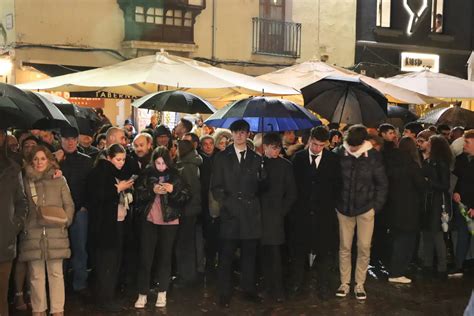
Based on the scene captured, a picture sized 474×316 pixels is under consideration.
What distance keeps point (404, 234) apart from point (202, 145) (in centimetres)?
308

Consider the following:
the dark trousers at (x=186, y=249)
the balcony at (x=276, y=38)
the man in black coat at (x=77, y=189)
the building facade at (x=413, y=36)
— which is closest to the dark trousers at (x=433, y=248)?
the dark trousers at (x=186, y=249)

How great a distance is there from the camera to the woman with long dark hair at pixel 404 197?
796 cm

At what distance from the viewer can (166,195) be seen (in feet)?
22.3

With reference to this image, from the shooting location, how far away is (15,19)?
15.2 m

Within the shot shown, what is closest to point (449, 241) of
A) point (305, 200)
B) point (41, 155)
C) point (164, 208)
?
point (305, 200)

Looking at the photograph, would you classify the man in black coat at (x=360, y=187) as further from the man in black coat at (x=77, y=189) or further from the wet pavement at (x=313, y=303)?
the man in black coat at (x=77, y=189)

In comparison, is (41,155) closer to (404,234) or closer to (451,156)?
(404,234)

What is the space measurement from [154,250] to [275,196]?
1.59 metres

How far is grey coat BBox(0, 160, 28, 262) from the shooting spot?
223 inches

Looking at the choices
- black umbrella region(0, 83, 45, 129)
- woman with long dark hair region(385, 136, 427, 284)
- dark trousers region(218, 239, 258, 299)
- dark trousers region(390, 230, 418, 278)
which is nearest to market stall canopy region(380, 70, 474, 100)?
woman with long dark hair region(385, 136, 427, 284)

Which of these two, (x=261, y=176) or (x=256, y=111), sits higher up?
(x=256, y=111)

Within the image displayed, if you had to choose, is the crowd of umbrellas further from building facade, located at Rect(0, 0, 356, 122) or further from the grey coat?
building facade, located at Rect(0, 0, 356, 122)

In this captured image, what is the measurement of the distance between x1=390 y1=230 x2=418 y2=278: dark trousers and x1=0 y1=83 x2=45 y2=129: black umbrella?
4.99 meters

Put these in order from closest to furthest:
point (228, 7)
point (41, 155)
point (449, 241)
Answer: point (41, 155) → point (449, 241) → point (228, 7)
